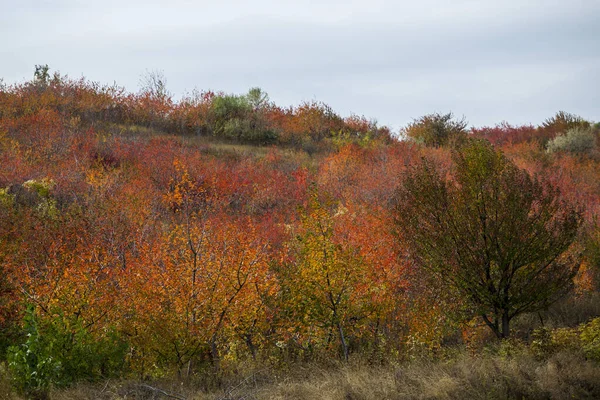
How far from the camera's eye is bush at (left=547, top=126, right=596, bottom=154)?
4600 centimetres

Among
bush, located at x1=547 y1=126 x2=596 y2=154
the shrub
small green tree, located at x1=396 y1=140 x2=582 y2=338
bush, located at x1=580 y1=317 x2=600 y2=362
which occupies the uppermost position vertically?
bush, located at x1=547 y1=126 x2=596 y2=154

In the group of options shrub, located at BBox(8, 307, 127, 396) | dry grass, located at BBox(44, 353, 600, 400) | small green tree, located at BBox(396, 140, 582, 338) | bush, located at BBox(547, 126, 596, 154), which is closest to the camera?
shrub, located at BBox(8, 307, 127, 396)

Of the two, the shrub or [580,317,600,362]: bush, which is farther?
[580,317,600,362]: bush

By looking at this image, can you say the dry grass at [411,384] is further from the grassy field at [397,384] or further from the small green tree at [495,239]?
the small green tree at [495,239]

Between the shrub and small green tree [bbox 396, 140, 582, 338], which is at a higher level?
small green tree [bbox 396, 140, 582, 338]

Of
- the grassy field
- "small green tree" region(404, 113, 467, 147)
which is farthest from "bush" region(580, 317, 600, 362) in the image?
"small green tree" region(404, 113, 467, 147)

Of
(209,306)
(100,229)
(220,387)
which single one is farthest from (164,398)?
(100,229)

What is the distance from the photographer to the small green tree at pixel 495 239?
543 inches

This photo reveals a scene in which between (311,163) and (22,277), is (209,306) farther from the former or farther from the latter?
(311,163)

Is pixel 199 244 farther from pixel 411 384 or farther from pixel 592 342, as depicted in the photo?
pixel 592 342

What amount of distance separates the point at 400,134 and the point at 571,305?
101ft

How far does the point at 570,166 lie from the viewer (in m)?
41.1

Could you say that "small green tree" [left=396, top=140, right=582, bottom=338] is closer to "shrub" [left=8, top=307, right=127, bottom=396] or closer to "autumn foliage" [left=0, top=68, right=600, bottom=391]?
"autumn foliage" [left=0, top=68, right=600, bottom=391]

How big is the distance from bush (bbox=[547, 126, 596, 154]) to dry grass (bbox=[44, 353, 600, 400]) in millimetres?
38178
